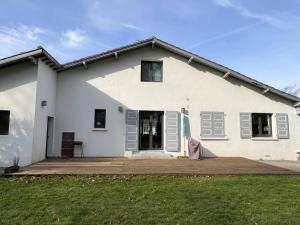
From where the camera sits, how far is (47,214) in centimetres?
529

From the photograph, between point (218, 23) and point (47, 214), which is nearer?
point (47, 214)

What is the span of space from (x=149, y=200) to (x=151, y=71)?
8817 millimetres

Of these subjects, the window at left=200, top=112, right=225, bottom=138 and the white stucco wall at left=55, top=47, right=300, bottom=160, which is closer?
the white stucco wall at left=55, top=47, right=300, bottom=160

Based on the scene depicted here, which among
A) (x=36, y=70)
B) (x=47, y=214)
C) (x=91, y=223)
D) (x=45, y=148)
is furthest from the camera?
(x=45, y=148)

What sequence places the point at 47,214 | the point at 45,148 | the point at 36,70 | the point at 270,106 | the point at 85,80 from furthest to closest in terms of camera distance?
the point at 270,106 < the point at 85,80 < the point at 45,148 < the point at 36,70 < the point at 47,214

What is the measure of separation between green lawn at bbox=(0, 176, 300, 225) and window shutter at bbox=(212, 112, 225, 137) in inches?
209

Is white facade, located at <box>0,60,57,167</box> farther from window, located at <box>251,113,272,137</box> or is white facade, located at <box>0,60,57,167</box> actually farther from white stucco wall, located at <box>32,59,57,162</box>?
window, located at <box>251,113,272,137</box>

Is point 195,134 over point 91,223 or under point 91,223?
over

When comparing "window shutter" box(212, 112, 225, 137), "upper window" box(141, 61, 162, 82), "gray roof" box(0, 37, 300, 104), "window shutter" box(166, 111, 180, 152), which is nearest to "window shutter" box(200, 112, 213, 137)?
"window shutter" box(212, 112, 225, 137)

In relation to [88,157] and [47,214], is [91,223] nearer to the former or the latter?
[47,214]

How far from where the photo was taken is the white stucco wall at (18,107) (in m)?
10.2

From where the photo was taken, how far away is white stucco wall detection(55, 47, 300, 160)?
519 inches

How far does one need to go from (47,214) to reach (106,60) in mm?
9593

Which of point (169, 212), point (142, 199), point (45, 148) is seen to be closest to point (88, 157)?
point (45, 148)
